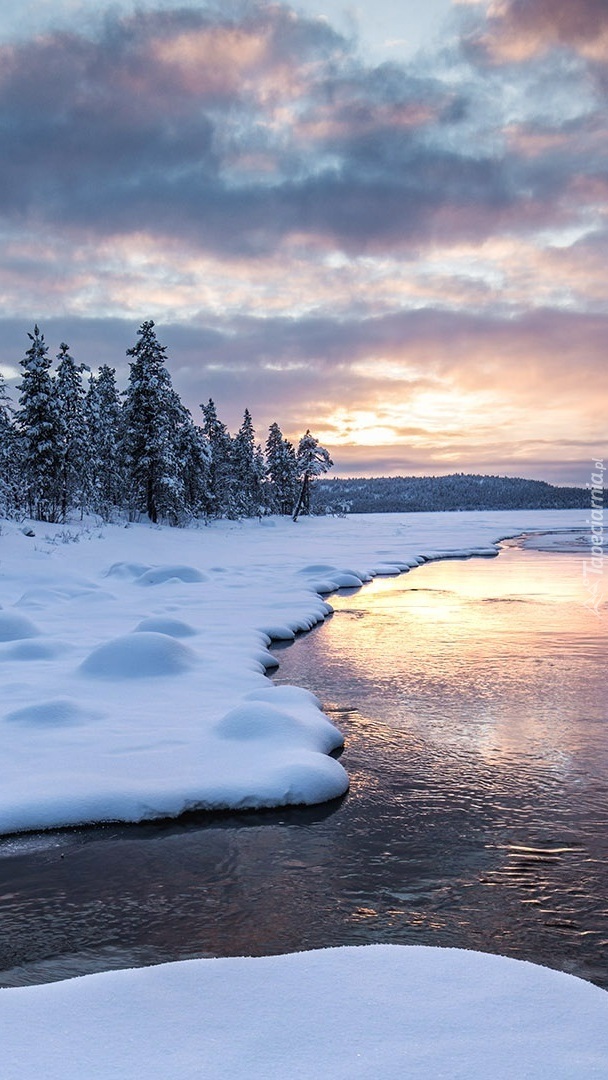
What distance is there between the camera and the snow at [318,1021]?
2.46 meters

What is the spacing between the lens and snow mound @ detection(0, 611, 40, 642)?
11023 mm

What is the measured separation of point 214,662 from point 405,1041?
24.4 ft

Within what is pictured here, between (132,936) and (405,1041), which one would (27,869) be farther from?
(405,1041)

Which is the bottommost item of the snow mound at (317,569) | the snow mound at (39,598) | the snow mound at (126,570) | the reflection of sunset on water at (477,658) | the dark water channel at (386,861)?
the dark water channel at (386,861)

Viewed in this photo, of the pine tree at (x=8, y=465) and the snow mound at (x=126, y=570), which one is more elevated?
the pine tree at (x=8, y=465)

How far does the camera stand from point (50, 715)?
23.7 ft

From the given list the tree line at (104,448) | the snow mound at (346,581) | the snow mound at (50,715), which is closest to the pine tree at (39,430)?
the tree line at (104,448)

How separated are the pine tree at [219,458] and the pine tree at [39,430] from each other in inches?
803

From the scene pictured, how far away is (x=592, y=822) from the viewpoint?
5230mm

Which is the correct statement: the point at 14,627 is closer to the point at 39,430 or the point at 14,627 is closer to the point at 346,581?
the point at 346,581

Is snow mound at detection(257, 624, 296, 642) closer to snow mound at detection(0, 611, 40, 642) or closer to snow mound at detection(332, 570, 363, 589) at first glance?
snow mound at detection(0, 611, 40, 642)

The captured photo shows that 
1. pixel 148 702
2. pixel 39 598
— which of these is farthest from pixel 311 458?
pixel 148 702

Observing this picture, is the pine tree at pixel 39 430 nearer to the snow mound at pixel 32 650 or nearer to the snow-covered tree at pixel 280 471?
the snow mound at pixel 32 650

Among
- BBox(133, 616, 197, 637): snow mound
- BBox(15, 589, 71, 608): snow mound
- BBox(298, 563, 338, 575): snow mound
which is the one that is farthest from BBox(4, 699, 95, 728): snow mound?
BBox(298, 563, 338, 575): snow mound
